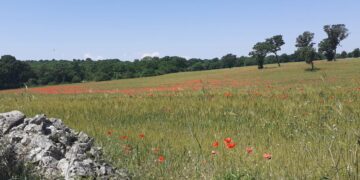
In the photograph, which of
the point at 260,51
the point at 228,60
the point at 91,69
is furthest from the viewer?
the point at 228,60

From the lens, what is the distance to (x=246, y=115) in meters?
9.84

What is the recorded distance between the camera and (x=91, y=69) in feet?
352

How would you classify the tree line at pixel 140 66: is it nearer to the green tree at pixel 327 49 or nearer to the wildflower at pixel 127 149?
the green tree at pixel 327 49

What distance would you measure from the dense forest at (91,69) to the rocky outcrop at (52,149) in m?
75.4

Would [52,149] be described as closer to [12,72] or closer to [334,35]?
[12,72]

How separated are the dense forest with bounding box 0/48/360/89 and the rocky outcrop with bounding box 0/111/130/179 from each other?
247 feet

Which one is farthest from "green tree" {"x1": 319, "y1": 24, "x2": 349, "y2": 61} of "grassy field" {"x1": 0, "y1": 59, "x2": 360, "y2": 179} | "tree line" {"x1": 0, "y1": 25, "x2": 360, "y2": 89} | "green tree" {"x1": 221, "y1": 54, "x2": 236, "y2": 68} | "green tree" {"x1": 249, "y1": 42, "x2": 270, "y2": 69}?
"grassy field" {"x1": 0, "y1": 59, "x2": 360, "y2": 179}

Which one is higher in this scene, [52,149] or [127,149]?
[52,149]

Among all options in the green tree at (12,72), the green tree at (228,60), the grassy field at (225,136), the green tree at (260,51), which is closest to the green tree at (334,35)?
the green tree at (260,51)

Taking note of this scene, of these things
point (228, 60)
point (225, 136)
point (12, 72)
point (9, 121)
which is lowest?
point (228, 60)

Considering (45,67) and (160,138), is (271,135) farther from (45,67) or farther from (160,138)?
(45,67)

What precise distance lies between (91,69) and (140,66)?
15.5m

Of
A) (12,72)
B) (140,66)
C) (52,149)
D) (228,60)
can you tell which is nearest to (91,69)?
(140,66)

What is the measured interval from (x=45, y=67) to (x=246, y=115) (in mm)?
87904
